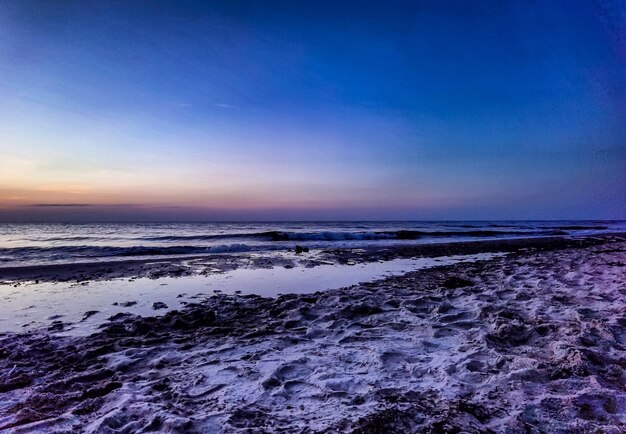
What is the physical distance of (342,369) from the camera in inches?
152

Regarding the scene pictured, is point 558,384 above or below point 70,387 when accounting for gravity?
above

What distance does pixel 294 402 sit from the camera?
127 inches

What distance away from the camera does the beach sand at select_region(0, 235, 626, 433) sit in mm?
2928

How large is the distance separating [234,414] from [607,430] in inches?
110

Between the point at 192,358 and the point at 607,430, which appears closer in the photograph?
the point at 607,430

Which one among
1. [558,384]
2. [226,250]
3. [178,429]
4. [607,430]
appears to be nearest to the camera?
[607,430]

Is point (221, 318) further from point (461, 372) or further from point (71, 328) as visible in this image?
point (461, 372)

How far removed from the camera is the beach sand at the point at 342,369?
2.93 meters

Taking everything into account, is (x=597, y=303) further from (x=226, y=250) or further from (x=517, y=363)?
(x=226, y=250)

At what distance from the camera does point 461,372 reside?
365 centimetres

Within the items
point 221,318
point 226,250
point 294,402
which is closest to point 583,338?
point 294,402

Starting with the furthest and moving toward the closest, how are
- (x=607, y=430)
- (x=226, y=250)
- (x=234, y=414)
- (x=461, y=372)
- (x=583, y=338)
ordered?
1. (x=226, y=250)
2. (x=583, y=338)
3. (x=461, y=372)
4. (x=234, y=414)
5. (x=607, y=430)

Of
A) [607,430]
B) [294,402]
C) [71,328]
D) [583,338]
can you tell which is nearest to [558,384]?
[607,430]

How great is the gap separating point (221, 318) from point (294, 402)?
337 centimetres
